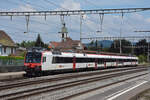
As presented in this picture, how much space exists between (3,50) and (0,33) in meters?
6.73

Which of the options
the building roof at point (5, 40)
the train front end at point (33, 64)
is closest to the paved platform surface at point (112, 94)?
the train front end at point (33, 64)

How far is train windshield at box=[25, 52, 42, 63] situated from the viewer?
23.6 m

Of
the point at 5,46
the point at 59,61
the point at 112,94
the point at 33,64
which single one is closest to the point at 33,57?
the point at 33,64

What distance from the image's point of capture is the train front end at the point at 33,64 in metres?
23.3

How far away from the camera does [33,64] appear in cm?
2345

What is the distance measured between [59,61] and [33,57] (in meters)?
3.46

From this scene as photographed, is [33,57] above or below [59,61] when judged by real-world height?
above

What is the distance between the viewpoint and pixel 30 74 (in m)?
23.7

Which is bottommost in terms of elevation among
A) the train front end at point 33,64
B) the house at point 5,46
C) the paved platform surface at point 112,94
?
the paved platform surface at point 112,94

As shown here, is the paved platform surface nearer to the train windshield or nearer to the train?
the train

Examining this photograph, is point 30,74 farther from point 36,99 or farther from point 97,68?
point 97,68

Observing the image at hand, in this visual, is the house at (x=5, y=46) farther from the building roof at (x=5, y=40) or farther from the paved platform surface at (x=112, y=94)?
the paved platform surface at (x=112, y=94)

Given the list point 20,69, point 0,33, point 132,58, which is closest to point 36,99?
point 20,69

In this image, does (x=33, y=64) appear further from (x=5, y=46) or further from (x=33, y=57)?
(x=5, y=46)
